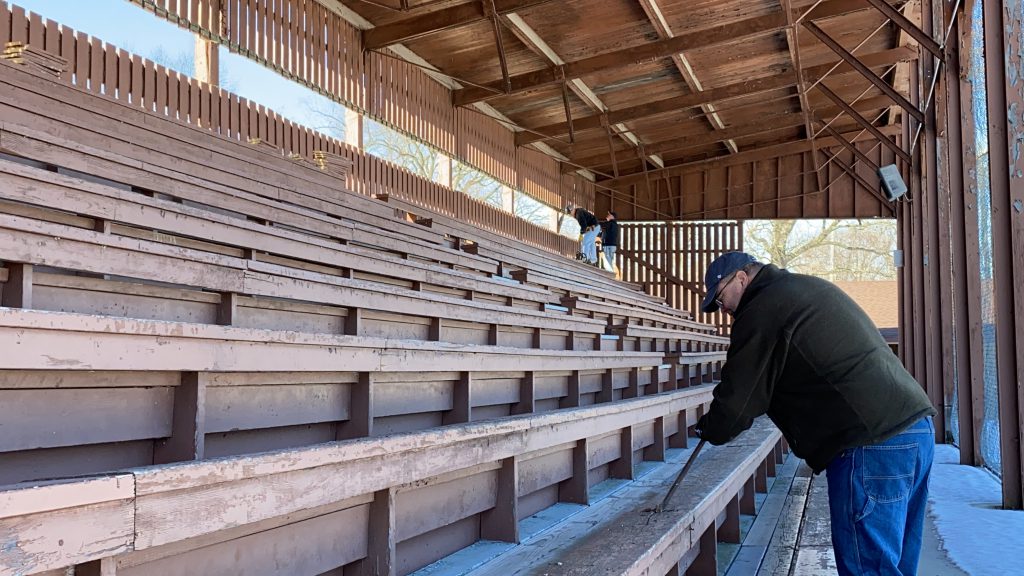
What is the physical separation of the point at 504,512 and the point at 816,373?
1234 millimetres

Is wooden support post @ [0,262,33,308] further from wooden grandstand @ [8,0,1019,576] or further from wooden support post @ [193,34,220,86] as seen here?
wooden support post @ [193,34,220,86]

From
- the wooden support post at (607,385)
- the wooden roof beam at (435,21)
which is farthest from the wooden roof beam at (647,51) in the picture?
the wooden support post at (607,385)

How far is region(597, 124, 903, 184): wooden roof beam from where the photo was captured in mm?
19391

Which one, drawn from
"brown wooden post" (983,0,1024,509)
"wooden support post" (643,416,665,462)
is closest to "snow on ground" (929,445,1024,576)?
"brown wooden post" (983,0,1024,509)

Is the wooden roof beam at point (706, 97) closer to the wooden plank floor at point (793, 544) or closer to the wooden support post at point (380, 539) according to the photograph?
the wooden plank floor at point (793, 544)

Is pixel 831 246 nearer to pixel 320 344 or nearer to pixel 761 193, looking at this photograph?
pixel 761 193

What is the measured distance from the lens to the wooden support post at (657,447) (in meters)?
5.37

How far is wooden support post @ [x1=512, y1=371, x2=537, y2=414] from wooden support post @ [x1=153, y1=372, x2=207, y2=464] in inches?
89.0

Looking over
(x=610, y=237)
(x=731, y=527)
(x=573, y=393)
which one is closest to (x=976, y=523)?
(x=731, y=527)

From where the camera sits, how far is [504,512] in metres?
3.05

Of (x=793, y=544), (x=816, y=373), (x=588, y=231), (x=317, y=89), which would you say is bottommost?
(x=793, y=544)

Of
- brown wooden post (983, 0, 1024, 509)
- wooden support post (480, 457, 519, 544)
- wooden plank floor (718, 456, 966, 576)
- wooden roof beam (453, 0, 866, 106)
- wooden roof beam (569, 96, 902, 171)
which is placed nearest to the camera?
wooden support post (480, 457, 519, 544)

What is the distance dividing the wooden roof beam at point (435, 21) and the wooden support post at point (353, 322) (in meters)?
7.31

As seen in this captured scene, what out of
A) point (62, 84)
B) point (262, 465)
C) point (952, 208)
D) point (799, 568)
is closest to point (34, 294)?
point (262, 465)
